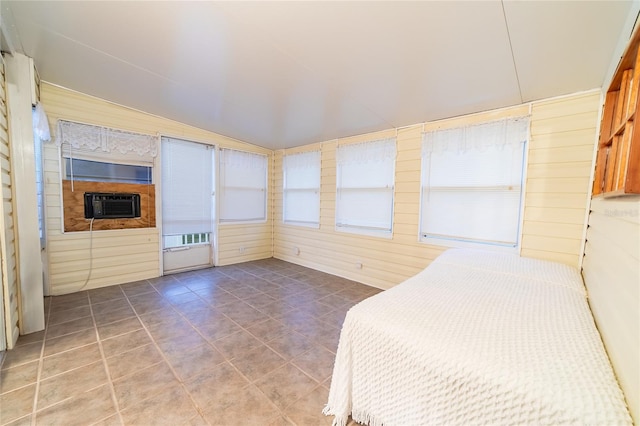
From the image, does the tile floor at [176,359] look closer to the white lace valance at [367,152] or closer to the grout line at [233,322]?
the grout line at [233,322]

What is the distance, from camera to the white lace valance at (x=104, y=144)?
301 cm

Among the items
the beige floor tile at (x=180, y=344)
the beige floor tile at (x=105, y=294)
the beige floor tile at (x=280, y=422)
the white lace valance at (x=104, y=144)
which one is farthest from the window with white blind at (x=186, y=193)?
the beige floor tile at (x=280, y=422)

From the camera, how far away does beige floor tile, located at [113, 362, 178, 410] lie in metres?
1.53

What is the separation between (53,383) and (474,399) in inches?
98.5

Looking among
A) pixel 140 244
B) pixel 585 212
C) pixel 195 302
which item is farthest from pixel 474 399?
pixel 140 244

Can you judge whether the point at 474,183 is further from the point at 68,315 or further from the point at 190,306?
the point at 68,315

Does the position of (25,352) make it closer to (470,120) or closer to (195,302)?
(195,302)

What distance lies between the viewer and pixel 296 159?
15.3 feet

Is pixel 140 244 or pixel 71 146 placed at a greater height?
A: pixel 71 146

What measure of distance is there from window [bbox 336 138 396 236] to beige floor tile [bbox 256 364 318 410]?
2.24 metres

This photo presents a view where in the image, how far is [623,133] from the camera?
4.28 ft

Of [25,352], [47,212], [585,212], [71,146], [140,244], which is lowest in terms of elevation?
Answer: [25,352]

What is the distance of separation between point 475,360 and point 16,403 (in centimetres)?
254

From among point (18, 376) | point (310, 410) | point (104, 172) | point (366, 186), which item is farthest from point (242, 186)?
point (310, 410)
